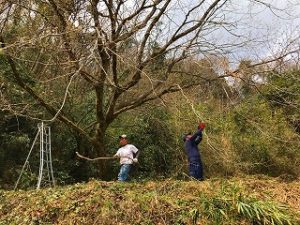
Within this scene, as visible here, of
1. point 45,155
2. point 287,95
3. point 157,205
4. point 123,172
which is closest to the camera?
point 157,205

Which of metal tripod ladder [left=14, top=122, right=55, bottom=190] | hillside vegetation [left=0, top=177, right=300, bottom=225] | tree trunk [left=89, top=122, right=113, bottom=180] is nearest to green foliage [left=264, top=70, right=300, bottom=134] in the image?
hillside vegetation [left=0, top=177, right=300, bottom=225]

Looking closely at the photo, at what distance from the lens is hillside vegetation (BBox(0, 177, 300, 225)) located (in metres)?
8.13

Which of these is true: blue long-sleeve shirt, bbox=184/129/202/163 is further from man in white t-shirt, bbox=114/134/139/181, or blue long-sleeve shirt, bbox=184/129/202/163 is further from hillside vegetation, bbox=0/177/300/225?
hillside vegetation, bbox=0/177/300/225

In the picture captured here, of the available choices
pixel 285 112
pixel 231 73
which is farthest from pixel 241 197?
pixel 285 112

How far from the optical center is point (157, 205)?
344 inches

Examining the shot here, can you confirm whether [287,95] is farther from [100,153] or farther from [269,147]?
[100,153]

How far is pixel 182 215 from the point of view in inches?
333

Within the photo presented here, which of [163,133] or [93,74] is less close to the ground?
[93,74]

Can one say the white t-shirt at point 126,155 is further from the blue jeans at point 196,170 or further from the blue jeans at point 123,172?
the blue jeans at point 196,170

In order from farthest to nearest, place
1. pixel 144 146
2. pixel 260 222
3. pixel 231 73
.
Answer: pixel 144 146 → pixel 231 73 → pixel 260 222

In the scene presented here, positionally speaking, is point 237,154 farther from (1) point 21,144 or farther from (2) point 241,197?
(2) point 241,197

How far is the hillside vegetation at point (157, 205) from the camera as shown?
26.7ft

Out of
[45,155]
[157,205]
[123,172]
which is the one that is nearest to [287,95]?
[123,172]

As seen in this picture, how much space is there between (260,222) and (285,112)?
11.3 metres
